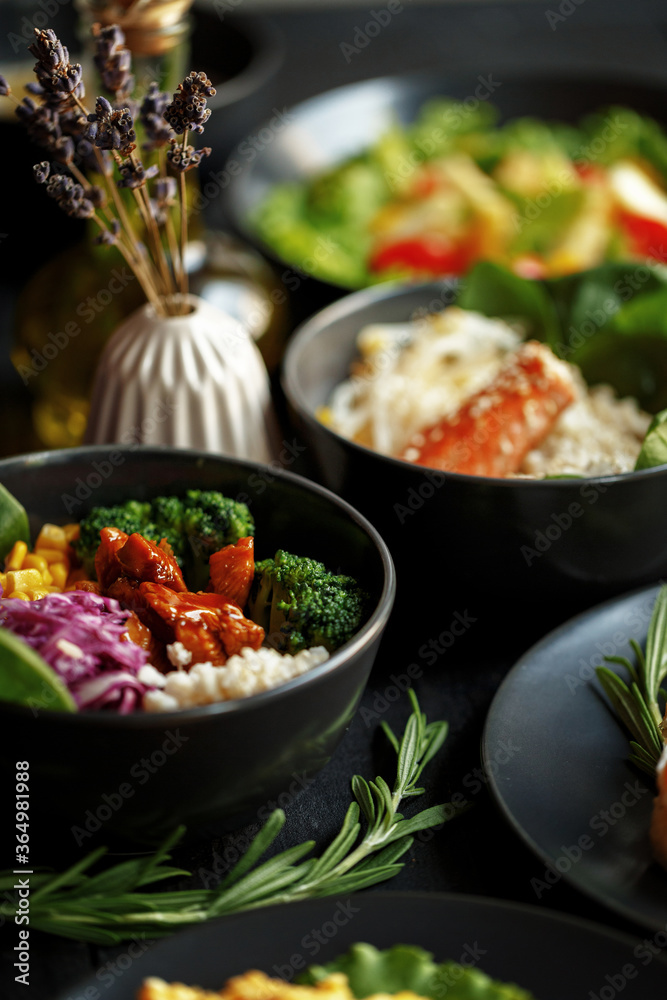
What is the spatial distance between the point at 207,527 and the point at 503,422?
24.2 inches

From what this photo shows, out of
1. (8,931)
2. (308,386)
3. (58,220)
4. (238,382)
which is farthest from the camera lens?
(58,220)

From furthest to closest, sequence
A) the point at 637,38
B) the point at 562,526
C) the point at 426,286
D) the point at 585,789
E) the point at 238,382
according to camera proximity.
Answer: the point at 637,38, the point at 426,286, the point at 238,382, the point at 562,526, the point at 585,789

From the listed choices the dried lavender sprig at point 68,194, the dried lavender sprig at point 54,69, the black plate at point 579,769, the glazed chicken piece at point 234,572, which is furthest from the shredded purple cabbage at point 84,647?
the dried lavender sprig at point 54,69

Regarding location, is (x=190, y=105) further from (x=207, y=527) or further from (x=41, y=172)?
(x=207, y=527)

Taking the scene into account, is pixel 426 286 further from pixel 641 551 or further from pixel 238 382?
pixel 641 551

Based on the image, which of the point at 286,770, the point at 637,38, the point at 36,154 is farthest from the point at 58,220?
the point at 637,38

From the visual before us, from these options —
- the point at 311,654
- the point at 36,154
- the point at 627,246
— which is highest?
the point at 36,154

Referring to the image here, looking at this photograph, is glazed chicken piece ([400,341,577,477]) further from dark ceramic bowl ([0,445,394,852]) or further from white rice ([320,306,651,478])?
dark ceramic bowl ([0,445,394,852])

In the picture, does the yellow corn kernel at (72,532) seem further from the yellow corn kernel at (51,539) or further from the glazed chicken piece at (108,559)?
the glazed chicken piece at (108,559)

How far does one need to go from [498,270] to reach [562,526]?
0.81 m

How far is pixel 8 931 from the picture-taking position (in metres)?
1.20

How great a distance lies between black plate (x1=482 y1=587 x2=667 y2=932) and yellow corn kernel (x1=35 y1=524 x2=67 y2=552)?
0.66 metres

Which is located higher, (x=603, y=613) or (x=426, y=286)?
(x=426, y=286)

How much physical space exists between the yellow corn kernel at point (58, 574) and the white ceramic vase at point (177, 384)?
39cm
